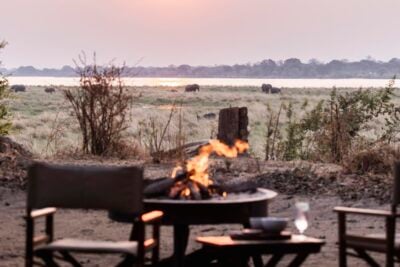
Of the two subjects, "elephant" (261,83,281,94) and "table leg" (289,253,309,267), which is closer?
"table leg" (289,253,309,267)

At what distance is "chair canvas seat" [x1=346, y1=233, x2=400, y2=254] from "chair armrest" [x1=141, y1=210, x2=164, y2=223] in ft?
3.88

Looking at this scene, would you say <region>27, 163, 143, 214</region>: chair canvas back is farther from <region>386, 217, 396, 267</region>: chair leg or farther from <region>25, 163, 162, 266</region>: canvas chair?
<region>386, 217, 396, 267</region>: chair leg

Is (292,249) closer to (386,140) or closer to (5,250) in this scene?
(5,250)

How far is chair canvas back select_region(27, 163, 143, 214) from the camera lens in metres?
5.70

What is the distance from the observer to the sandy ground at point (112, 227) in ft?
26.5

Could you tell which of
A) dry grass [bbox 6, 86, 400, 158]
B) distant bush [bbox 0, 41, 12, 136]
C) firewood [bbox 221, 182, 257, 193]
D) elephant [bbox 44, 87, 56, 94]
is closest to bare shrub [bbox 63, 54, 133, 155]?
dry grass [bbox 6, 86, 400, 158]

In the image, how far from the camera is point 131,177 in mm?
5652

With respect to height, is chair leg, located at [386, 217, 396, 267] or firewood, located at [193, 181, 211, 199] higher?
firewood, located at [193, 181, 211, 199]

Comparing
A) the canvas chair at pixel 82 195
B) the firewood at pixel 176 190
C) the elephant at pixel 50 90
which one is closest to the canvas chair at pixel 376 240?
the firewood at pixel 176 190

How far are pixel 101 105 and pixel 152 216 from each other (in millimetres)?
9358

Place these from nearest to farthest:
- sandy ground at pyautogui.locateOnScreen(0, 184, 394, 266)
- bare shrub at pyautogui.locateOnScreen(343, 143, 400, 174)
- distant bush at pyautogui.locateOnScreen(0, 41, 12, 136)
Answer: sandy ground at pyautogui.locateOnScreen(0, 184, 394, 266), bare shrub at pyautogui.locateOnScreen(343, 143, 400, 174), distant bush at pyautogui.locateOnScreen(0, 41, 12, 136)

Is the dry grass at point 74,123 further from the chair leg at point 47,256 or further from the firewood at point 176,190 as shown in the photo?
the chair leg at point 47,256

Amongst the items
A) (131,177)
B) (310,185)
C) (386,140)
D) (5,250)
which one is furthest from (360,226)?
(386,140)

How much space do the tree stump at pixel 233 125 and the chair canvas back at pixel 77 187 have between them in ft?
31.1
